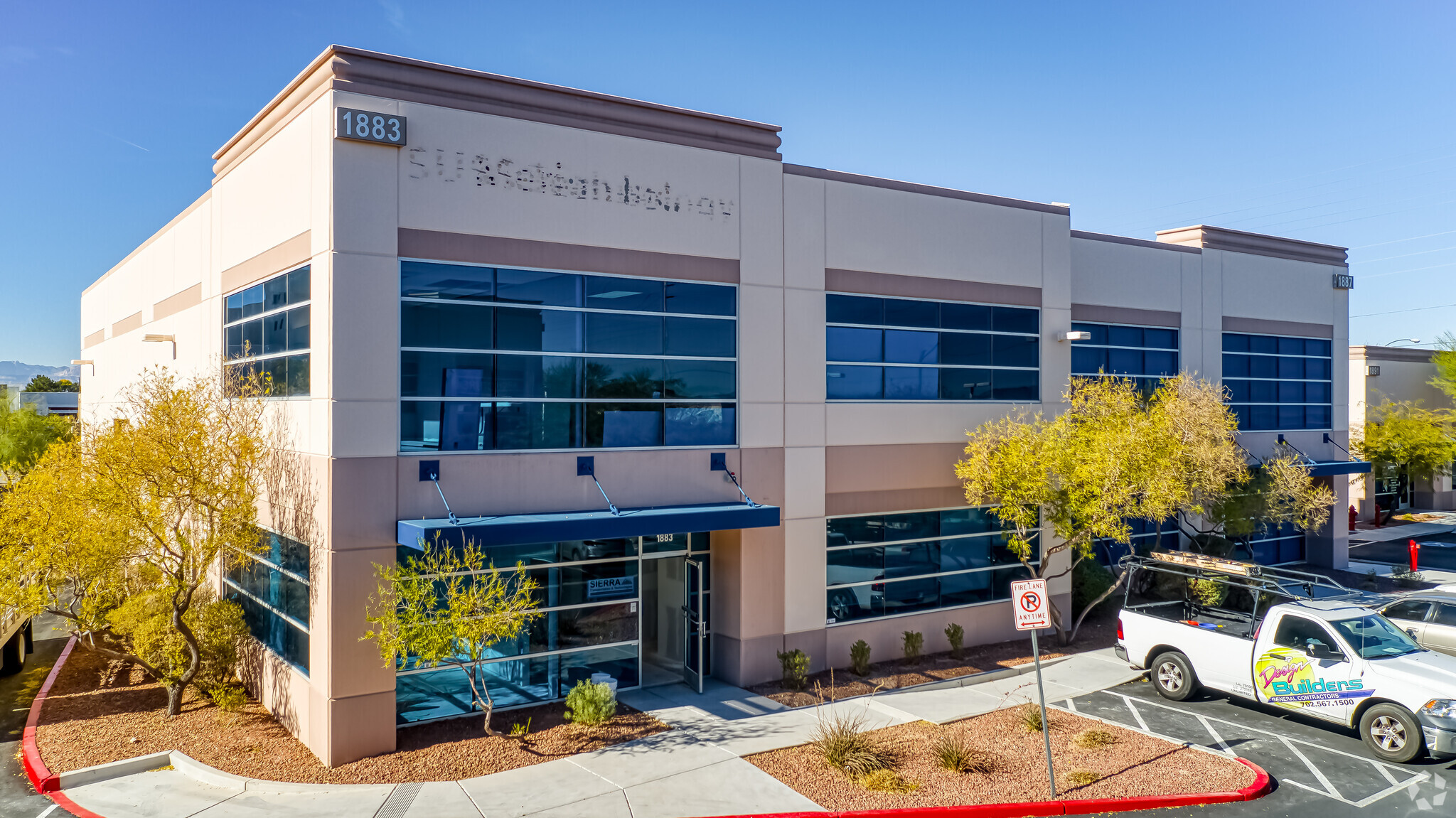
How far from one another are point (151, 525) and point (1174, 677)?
16.6 m

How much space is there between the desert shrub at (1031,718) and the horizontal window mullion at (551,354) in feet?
23.8

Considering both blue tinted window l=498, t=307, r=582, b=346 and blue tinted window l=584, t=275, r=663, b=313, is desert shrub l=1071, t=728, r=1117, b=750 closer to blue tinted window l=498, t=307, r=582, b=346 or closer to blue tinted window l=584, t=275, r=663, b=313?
blue tinted window l=584, t=275, r=663, b=313

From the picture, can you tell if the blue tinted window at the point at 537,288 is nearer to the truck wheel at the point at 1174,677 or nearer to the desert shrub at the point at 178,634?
the desert shrub at the point at 178,634

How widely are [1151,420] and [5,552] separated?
779 inches

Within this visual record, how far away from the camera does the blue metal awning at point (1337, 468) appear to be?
26.6 metres

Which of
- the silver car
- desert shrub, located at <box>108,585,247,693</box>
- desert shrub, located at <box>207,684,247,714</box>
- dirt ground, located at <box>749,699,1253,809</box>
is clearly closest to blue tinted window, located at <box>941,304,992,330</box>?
dirt ground, located at <box>749,699,1253,809</box>

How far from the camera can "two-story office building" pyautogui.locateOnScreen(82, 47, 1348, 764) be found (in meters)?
13.2

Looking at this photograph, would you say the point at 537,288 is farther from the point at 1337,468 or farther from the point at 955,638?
the point at 1337,468

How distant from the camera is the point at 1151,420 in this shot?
18.5m

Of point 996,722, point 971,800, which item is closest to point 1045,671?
point 996,722

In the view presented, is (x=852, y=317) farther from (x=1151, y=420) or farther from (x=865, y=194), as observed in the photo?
(x=1151, y=420)

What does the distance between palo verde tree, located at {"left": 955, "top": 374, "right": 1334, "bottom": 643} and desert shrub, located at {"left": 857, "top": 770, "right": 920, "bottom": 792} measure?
7.40 meters

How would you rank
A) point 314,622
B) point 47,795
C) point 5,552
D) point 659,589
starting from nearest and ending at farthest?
point 47,795, point 314,622, point 5,552, point 659,589

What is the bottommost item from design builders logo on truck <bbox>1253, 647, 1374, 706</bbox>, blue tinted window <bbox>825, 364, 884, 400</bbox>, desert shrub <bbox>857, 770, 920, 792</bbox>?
desert shrub <bbox>857, 770, 920, 792</bbox>
